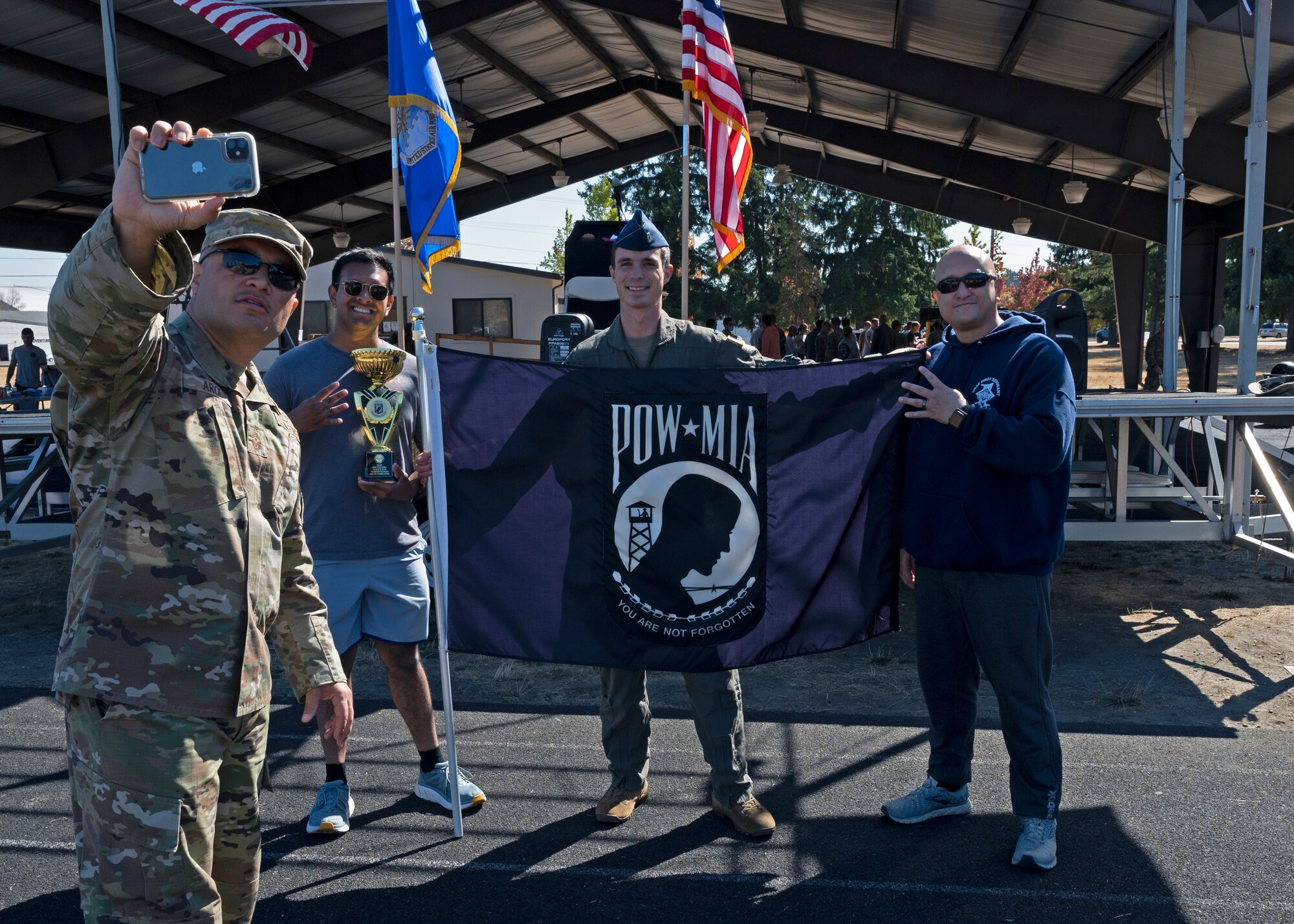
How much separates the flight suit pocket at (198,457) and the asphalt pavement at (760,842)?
5.77 ft

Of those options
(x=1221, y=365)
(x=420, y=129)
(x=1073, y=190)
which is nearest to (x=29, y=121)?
(x=420, y=129)

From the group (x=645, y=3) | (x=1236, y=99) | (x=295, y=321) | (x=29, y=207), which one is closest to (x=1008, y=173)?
(x=1236, y=99)

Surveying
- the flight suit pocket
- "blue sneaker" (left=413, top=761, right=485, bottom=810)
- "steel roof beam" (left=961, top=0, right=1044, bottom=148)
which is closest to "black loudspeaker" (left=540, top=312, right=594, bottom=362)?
"blue sneaker" (left=413, top=761, right=485, bottom=810)

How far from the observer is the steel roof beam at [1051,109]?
13.3 m

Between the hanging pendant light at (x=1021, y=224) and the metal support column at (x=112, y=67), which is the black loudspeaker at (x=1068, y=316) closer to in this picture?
the metal support column at (x=112, y=67)

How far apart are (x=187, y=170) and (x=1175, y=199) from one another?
879cm

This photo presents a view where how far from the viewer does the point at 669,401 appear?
11.9 feet

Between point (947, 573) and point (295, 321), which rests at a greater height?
point (295, 321)

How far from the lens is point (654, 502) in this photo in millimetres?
3627

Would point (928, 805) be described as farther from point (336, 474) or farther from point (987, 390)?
point (336, 474)

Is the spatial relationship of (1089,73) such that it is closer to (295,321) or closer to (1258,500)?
(1258,500)

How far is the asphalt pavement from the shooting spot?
3.17 m

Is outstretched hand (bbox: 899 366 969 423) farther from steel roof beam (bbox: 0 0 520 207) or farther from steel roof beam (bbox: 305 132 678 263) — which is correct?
steel roof beam (bbox: 305 132 678 263)

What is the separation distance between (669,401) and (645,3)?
1243cm
